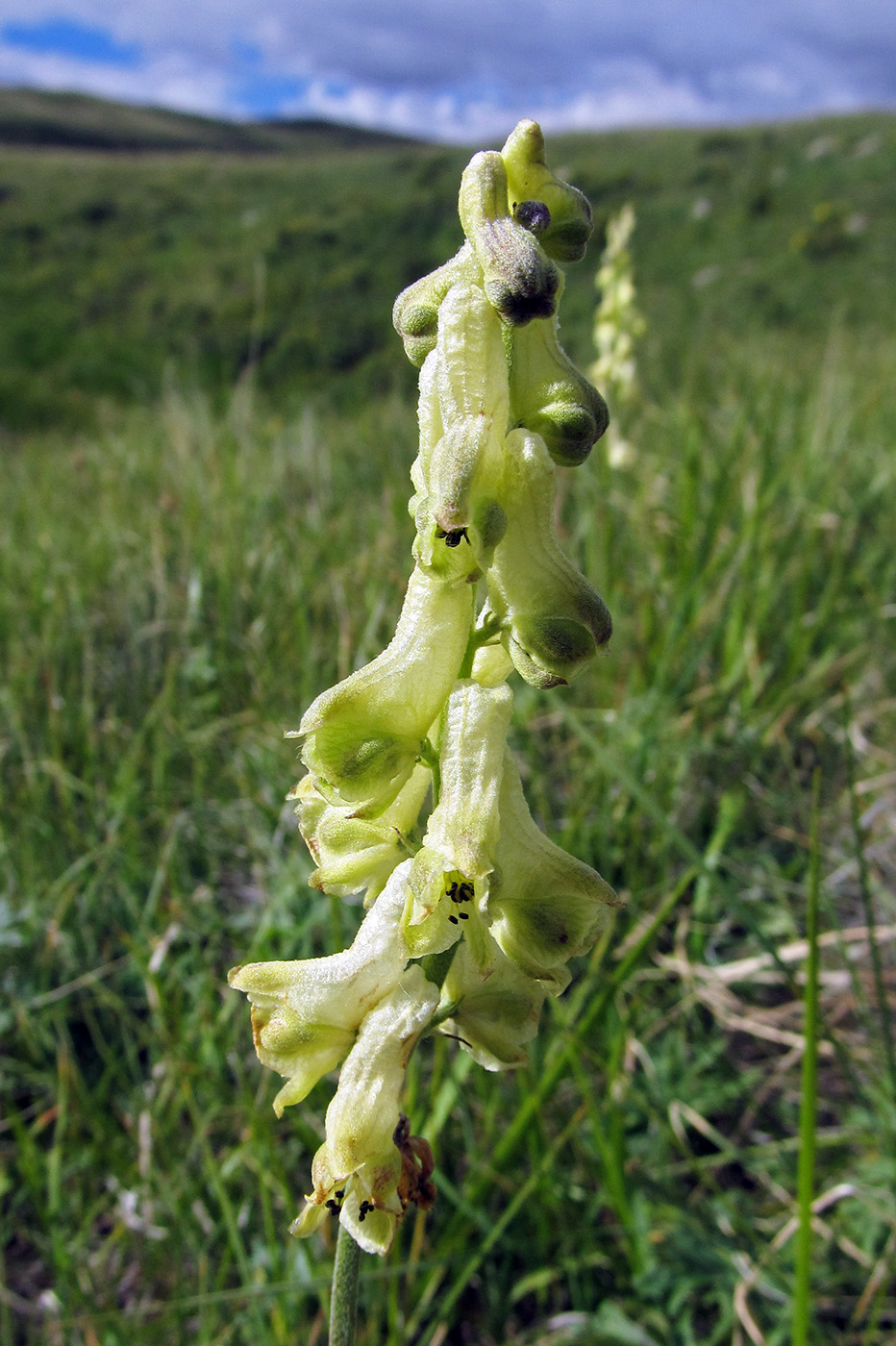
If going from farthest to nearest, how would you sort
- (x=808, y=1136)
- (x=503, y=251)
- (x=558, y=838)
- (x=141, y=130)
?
(x=141, y=130), (x=558, y=838), (x=808, y=1136), (x=503, y=251)

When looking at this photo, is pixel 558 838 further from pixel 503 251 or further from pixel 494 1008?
pixel 503 251

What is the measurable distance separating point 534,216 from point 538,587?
1.52 feet

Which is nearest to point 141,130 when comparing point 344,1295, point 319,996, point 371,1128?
point 319,996

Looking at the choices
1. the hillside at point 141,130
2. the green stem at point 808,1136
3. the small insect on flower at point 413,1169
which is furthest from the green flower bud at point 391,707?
the hillside at point 141,130

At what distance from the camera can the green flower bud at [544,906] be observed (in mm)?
1117

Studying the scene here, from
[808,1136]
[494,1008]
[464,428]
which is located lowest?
Answer: [808,1136]

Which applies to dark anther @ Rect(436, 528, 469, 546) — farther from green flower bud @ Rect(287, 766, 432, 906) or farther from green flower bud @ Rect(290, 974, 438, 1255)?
green flower bud @ Rect(290, 974, 438, 1255)

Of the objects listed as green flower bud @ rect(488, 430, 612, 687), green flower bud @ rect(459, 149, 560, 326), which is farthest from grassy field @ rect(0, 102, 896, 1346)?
green flower bud @ rect(459, 149, 560, 326)

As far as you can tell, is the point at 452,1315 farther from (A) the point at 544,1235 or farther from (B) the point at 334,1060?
(B) the point at 334,1060

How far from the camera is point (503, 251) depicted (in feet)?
3.57

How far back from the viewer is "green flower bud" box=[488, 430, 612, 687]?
3.58ft

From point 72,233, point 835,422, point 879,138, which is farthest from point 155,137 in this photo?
point 835,422

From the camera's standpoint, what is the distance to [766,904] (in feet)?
9.20

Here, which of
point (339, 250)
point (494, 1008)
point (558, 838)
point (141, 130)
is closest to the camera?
point (494, 1008)
